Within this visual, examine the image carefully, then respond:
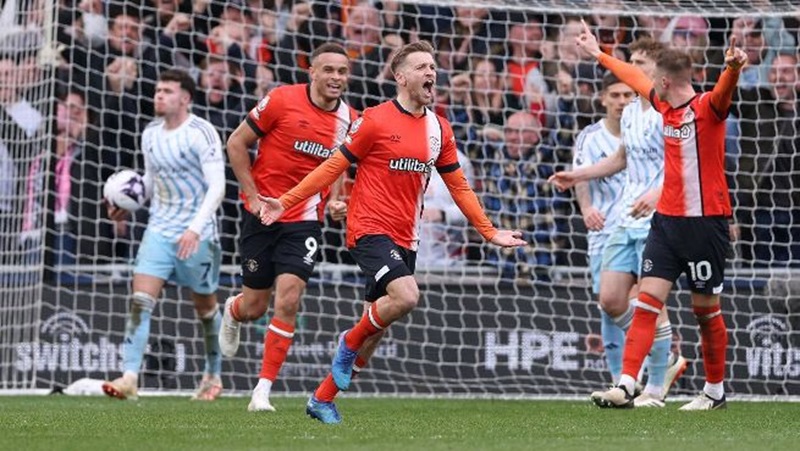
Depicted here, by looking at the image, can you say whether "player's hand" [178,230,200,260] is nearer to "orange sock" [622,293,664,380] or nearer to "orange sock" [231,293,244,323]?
"orange sock" [231,293,244,323]

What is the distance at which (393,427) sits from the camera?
8102 millimetres

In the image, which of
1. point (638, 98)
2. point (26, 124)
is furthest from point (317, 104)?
point (26, 124)

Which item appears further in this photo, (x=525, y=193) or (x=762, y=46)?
(x=525, y=193)

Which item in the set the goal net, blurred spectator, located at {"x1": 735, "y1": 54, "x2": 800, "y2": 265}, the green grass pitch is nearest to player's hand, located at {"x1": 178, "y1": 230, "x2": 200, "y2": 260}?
the green grass pitch

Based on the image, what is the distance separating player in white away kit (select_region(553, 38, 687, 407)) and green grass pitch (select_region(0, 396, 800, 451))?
0.39m

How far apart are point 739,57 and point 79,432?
399cm

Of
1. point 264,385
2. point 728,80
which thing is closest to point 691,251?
point 728,80

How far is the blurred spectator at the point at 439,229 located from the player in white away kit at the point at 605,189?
203cm

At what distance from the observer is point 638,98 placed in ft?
35.2

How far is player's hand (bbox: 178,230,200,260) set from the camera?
10.6 metres

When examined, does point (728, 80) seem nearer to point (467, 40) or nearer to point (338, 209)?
point (338, 209)

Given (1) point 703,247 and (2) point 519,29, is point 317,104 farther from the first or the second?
(2) point 519,29

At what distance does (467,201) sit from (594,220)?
244 cm

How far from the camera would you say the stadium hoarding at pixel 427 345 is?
12.5m
